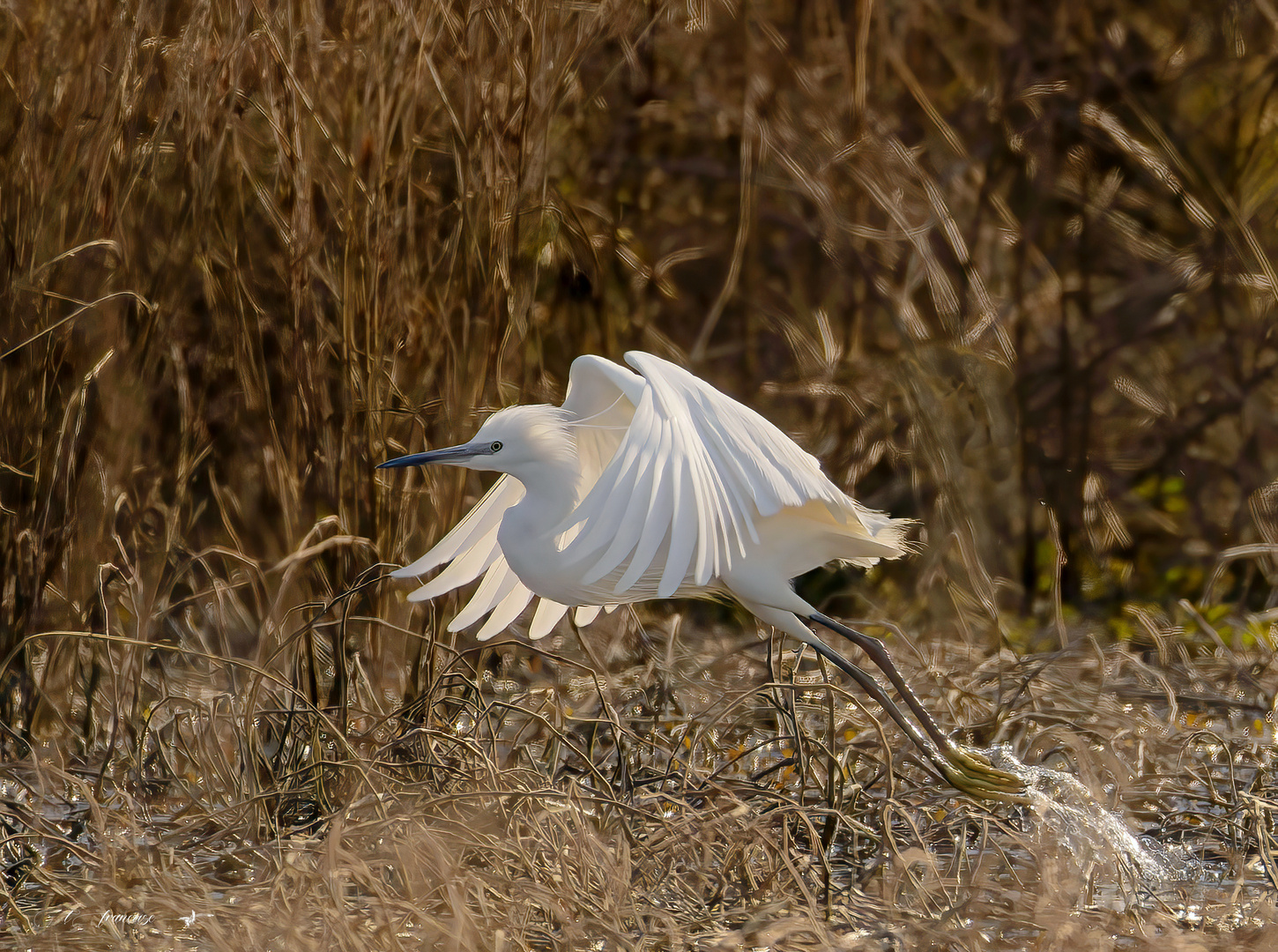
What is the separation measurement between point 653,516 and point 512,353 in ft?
4.28

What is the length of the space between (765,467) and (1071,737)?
3.59 ft

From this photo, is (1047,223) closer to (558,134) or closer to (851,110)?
(851,110)

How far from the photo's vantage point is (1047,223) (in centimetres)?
572

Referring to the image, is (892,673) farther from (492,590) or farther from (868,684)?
(492,590)

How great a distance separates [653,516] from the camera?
6.93ft

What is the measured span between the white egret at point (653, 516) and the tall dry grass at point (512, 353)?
0.21 m

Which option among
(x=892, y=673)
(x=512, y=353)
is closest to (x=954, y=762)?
(x=892, y=673)

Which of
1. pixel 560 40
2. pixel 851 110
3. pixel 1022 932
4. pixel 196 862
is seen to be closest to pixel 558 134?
pixel 851 110

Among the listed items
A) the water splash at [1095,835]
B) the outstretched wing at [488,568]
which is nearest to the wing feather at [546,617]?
the outstretched wing at [488,568]

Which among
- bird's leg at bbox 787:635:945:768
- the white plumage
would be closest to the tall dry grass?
bird's leg at bbox 787:635:945:768

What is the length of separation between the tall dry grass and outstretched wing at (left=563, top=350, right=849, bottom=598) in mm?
404

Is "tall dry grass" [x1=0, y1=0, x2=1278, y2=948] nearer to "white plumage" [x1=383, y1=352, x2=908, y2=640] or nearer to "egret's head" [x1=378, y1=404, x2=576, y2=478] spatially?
"white plumage" [x1=383, y1=352, x2=908, y2=640]

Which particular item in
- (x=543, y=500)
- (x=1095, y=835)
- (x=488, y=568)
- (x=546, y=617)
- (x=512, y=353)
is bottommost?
(x=1095, y=835)

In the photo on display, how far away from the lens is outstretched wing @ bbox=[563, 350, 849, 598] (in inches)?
82.9
